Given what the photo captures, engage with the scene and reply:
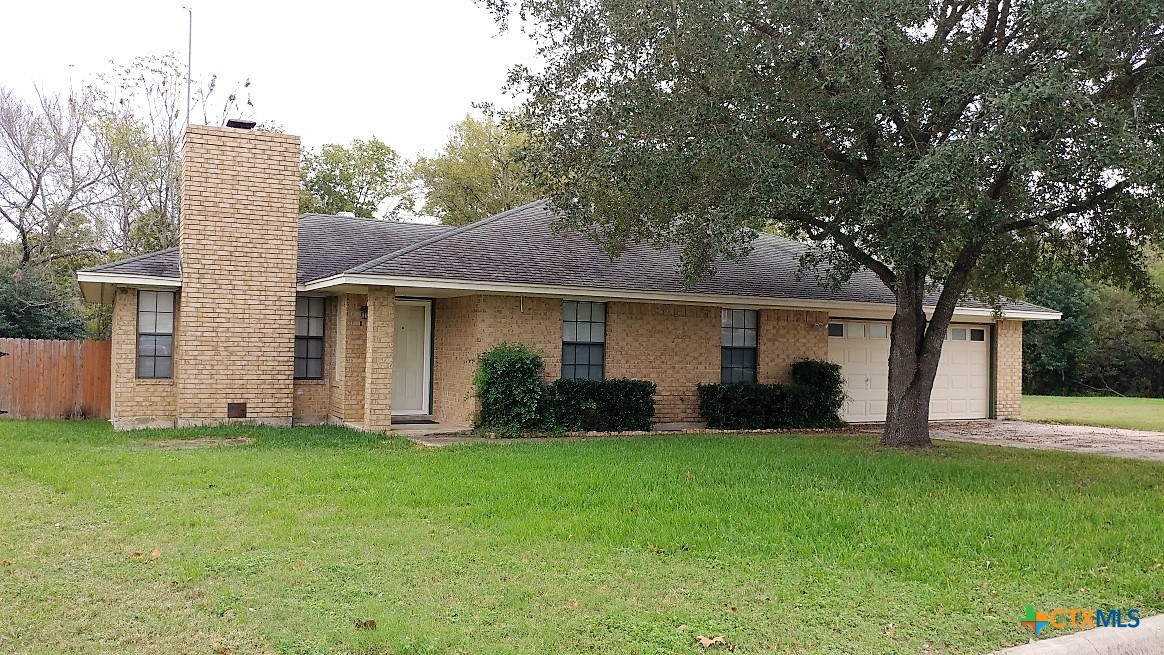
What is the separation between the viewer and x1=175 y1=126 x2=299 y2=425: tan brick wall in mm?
15055

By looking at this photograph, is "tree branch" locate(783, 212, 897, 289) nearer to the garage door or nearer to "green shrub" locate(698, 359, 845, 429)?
"green shrub" locate(698, 359, 845, 429)

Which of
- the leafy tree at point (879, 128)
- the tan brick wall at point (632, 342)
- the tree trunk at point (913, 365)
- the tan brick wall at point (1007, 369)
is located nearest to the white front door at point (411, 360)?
the tan brick wall at point (632, 342)

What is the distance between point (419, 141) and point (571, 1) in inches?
1315

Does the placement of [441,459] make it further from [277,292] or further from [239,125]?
[239,125]

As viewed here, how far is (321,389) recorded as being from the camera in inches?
658

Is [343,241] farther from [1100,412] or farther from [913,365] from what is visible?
[1100,412]

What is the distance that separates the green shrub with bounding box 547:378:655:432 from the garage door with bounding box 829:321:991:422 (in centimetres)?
522

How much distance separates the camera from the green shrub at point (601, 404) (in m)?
15.4

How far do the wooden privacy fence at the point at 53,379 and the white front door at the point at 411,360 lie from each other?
6.32m

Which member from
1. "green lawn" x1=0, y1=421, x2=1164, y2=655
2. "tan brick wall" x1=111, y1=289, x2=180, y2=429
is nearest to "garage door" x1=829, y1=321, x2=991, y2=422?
"green lawn" x1=0, y1=421, x2=1164, y2=655

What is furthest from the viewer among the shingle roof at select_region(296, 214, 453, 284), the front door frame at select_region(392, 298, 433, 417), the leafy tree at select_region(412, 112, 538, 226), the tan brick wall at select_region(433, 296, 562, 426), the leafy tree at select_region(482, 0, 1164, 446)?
the leafy tree at select_region(412, 112, 538, 226)

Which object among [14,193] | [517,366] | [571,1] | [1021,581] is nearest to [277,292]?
[517,366]

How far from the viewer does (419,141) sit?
44812mm

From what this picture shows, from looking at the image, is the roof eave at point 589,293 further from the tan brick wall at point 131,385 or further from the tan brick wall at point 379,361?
the tan brick wall at point 131,385
